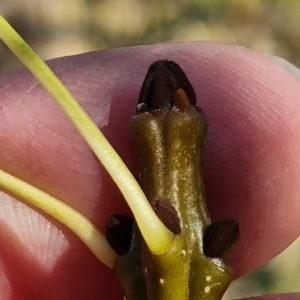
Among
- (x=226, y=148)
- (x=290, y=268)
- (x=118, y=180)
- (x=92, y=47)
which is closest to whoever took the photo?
(x=118, y=180)

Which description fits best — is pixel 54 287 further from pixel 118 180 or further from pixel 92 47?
pixel 92 47

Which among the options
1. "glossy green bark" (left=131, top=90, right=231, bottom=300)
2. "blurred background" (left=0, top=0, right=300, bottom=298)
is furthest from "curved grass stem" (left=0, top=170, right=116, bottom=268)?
"blurred background" (left=0, top=0, right=300, bottom=298)

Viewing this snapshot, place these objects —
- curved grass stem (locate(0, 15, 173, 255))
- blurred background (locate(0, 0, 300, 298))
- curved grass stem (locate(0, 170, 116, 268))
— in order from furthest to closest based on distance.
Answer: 1. blurred background (locate(0, 0, 300, 298))
2. curved grass stem (locate(0, 170, 116, 268))
3. curved grass stem (locate(0, 15, 173, 255))

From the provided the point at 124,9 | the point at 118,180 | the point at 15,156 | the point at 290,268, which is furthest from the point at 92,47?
the point at 118,180

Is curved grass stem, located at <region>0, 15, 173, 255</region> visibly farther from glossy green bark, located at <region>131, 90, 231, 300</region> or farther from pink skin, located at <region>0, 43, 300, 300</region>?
pink skin, located at <region>0, 43, 300, 300</region>

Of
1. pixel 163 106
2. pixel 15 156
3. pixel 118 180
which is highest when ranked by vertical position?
pixel 15 156

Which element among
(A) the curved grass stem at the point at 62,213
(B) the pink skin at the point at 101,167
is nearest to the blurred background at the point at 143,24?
(B) the pink skin at the point at 101,167

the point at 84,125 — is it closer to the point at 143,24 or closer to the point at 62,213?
the point at 62,213
